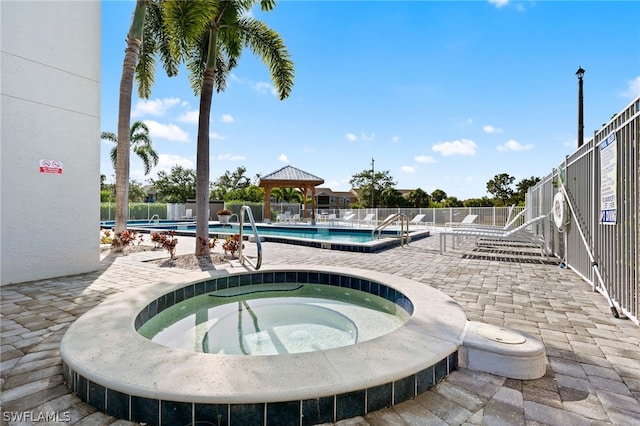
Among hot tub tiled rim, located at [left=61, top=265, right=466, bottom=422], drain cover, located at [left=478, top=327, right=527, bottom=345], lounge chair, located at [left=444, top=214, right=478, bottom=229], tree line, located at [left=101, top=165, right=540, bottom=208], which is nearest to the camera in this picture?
hot tub tiled rim, located at [left=61, top=265, right=466, bottom=422]

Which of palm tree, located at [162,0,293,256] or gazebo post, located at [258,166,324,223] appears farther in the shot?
gazebo post, located at [258,166,324,223]

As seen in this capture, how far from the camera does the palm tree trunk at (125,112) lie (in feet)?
27.5

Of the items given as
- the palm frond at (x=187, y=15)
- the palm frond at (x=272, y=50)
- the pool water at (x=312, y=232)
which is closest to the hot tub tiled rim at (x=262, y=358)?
the palm frond at (x=187, y=15)

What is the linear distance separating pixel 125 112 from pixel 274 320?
320 inches

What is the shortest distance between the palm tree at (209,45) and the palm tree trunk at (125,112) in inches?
60.7

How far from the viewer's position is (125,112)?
8.71 meters

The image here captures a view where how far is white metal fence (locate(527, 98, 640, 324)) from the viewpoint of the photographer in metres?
3.14

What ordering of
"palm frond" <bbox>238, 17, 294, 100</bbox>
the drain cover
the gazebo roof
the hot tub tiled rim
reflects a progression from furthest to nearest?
1. the gazebo roof
2. "palm frond" <bbox>238, 17, 294, 100</bbox>
3. the drain cover
4. the hot tub tiled rim

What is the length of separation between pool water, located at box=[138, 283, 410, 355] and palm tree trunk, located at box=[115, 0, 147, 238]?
5818 millimetres

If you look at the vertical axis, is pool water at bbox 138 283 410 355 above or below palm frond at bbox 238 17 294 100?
below

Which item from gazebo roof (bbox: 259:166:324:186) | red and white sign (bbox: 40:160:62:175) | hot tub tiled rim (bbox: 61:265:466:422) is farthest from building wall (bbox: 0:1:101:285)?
gazebo roof (bbox: 259:166:324:186)

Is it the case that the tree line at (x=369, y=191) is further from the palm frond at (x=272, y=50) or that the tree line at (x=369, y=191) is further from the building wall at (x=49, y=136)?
the building wall at (x=49, y=136)

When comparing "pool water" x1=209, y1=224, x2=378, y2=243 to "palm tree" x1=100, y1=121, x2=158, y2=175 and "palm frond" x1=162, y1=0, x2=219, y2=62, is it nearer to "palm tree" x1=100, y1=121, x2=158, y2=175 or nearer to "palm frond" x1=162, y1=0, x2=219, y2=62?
"palm frond" x1=162, y1=0, x2=219, y2=62

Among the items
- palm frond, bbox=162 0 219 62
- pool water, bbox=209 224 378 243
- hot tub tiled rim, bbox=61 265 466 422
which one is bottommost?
hot tub tiled rim, bbox=61 265 466 422
